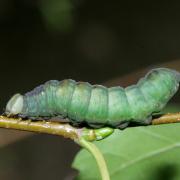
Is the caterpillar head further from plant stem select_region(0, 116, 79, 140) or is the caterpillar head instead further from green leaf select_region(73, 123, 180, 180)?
green leaf select_region(73, 123, 180, 180)

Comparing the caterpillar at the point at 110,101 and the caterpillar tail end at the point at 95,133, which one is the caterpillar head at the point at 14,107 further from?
the caterpillar tail end at the point at 95,133

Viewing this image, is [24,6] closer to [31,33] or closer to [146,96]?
[31,33]

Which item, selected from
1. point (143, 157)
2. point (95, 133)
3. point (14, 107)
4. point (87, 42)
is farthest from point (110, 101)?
point (87, 42)

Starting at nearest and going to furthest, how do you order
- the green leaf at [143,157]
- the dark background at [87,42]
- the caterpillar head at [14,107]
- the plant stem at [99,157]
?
1. the plant stem at [99,157]
2. the caterpillar head at [14,107]
3. the green leaf at [143,157]
4. the dark background at [87,42]

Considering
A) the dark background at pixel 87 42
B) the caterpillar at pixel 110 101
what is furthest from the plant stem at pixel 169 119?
the dark background at pixel 87 42

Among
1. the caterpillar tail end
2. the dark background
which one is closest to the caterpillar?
the caterpillar tail end

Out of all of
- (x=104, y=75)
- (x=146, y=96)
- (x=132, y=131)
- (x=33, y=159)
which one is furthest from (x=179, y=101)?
(x=146, y=96)

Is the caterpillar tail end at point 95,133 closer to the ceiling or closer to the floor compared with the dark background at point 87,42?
closer to the ceiling
